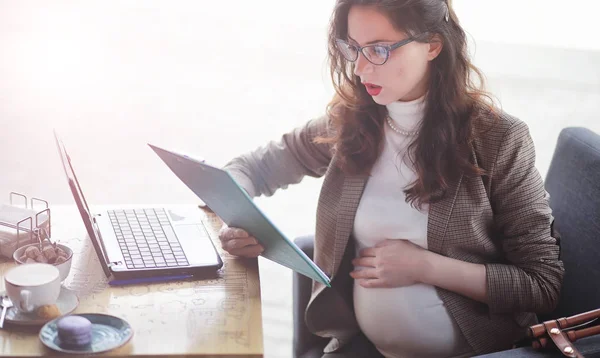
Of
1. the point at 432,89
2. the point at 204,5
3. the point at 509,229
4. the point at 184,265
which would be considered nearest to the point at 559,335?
the point at 509,229

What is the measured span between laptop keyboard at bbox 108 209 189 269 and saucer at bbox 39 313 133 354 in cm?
17

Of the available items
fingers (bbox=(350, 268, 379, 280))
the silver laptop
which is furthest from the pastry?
fingers (bbox=(350, 268, 379, 280))

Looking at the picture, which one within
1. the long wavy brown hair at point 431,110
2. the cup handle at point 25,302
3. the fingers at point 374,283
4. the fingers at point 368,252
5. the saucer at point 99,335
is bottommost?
the fingers at point 374,283

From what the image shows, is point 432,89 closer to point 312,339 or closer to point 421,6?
point 421,6

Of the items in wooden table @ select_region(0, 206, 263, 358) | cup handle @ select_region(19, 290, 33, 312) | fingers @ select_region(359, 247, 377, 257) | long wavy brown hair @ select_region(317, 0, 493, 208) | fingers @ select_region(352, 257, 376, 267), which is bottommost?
fingers @ select_region(352, 257, 376, 267)

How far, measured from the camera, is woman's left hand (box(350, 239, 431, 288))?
53.4 inches

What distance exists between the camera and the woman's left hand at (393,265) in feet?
4.45

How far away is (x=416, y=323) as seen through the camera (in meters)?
1.37

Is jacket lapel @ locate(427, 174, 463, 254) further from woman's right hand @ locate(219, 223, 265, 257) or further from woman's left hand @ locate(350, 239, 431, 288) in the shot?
woman's right hand @ locate(219, 223, 265, 257)

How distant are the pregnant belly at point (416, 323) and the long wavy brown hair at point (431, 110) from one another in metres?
0.18

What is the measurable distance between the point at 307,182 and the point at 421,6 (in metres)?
1.80

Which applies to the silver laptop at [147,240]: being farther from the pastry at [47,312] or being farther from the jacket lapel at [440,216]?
the jacket lapel at [440,216]

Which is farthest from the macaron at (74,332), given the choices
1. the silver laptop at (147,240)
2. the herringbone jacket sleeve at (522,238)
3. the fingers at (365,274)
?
the herringbone jacket sleeve at (522,238)

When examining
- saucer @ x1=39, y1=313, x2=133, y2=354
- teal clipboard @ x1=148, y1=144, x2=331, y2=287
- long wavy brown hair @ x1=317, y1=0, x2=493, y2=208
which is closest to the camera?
saucer @ x1=39, y1=313, x2=133, y2=354
